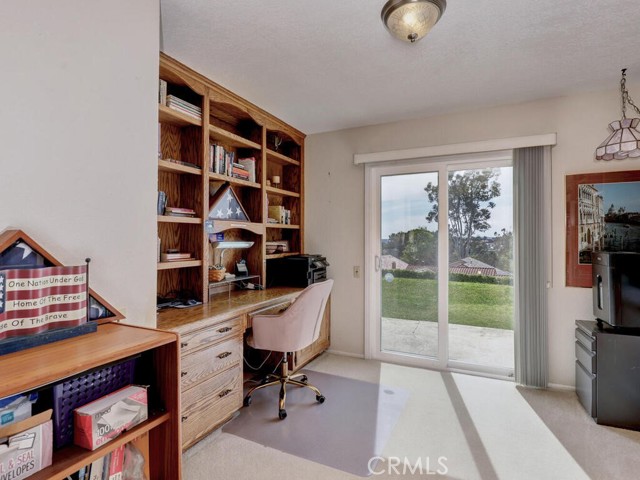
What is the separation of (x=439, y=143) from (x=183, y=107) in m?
2.33

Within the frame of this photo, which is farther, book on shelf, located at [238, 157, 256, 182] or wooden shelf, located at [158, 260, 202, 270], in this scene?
book on shelf, located at [238, 157, 256, 182]

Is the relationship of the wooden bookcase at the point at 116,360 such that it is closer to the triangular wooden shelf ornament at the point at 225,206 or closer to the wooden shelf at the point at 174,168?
the wooden shelf at the point at 174,168

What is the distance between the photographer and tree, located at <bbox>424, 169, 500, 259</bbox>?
10.2 ft

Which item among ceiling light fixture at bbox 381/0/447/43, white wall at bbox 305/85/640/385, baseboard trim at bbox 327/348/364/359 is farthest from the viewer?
baseboard trim at bbox 327/348/364/359

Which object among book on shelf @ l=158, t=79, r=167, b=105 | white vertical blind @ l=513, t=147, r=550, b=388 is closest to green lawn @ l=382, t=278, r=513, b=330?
white vertical blind @ l=513, t=147, r=550, b=388

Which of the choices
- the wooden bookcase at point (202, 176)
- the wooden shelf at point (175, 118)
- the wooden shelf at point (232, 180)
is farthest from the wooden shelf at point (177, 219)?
the wooden shelf at point (175, 118)

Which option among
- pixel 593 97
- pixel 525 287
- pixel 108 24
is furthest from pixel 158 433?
pixel 593 97

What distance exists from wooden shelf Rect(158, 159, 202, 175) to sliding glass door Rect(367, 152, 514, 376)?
182cm

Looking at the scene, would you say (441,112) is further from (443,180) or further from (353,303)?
(353,303)

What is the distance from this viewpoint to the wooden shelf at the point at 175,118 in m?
2.18

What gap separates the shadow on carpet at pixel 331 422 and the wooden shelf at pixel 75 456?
1.16 metres

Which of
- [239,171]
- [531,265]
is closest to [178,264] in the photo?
[239,171]

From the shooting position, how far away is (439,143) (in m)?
3.20

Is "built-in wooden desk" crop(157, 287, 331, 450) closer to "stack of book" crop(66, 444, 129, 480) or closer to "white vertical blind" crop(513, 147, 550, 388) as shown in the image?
"stack of book" crop(66, 444, 129, 480)
